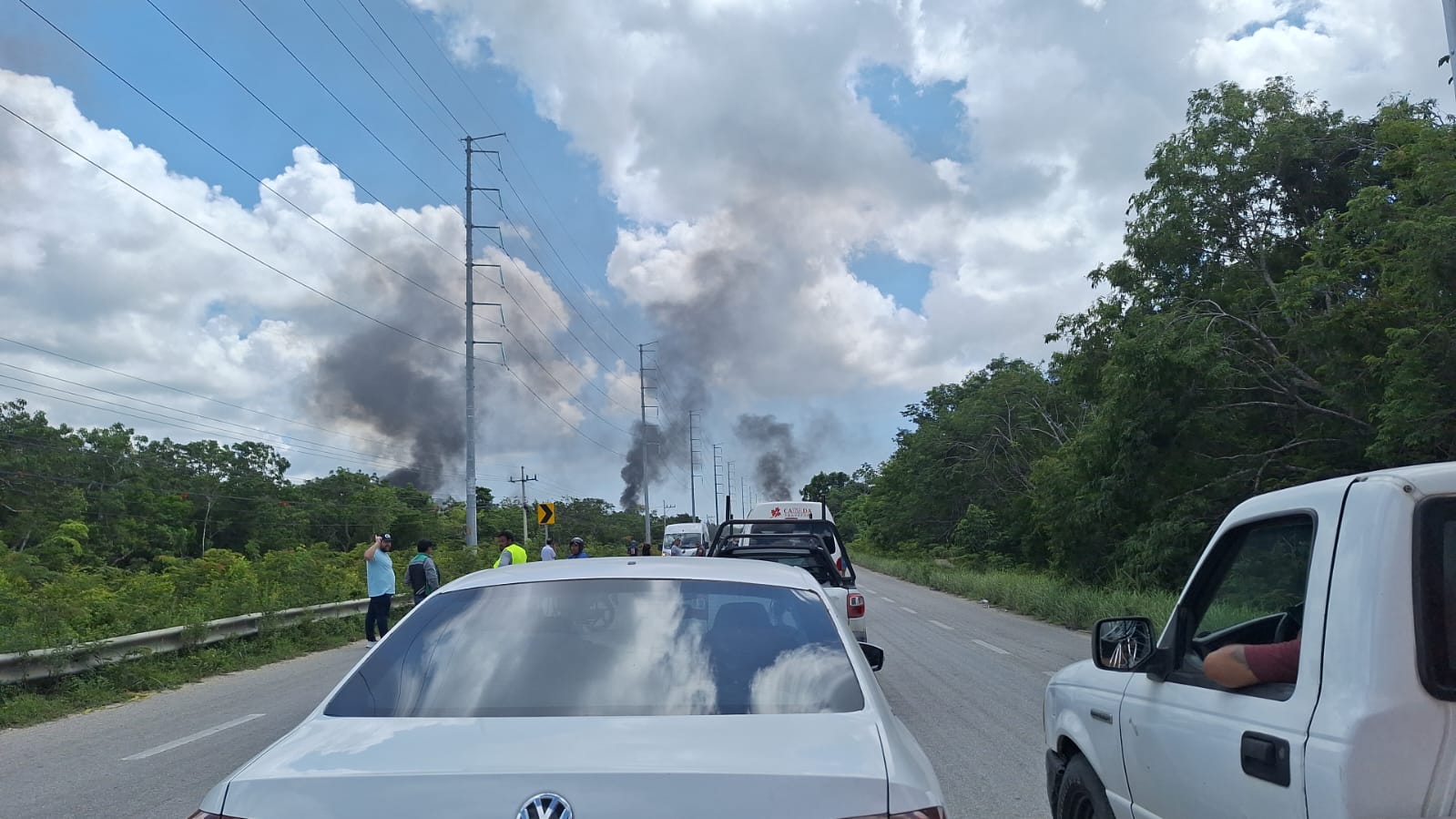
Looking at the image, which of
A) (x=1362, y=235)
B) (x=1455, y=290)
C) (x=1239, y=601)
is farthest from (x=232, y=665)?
(x=1362, y=235)

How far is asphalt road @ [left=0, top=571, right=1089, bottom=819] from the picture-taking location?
21.9 ft

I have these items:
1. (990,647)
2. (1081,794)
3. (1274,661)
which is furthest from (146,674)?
(1274,661)

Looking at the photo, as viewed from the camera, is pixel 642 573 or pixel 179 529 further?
pixel 179 529

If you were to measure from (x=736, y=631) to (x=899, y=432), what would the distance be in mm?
67150

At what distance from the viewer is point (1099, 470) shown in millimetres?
27375

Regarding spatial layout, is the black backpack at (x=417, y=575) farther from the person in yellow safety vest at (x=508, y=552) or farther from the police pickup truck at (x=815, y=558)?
the police pickup truck at (x=815, y=558)

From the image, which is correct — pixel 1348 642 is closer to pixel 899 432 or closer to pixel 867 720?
pixel 867 720

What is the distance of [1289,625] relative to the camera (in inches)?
146

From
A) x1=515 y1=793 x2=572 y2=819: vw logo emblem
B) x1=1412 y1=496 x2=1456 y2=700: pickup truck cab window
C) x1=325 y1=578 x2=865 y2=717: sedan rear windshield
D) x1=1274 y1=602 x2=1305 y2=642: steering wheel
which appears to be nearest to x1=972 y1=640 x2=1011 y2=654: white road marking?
x1=1274 y1=602 x2=1305 y2=642: steering wheel

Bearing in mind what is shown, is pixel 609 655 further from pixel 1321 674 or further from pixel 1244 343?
pixel 1244 343

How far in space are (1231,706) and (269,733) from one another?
824cm

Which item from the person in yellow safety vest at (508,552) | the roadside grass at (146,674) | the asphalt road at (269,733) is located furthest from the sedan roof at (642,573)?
the person in yellow safety vest at (508,552)

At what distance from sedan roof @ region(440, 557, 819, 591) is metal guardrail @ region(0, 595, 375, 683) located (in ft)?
30.7

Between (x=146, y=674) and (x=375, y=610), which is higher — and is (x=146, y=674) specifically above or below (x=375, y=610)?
below
